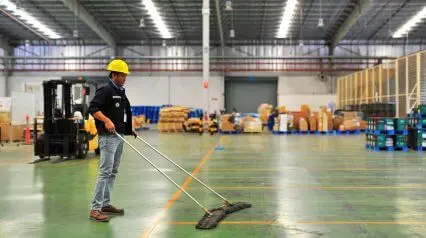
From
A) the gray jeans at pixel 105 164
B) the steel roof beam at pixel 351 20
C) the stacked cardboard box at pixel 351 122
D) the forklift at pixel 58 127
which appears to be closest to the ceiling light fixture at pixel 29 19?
the forklift at pixel 58 127

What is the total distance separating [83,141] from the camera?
12953 millimetres

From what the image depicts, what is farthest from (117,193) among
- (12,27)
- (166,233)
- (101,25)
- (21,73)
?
(21,73)

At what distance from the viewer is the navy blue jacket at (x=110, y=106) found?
5.41m

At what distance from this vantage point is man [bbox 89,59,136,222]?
5430mm

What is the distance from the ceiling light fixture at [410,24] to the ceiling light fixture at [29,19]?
2606 cm

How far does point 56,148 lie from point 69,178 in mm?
3572

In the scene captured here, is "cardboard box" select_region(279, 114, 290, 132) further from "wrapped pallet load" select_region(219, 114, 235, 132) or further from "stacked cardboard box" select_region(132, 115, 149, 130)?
"stacked cardboard box" select_region(132, 115, 149, 130)

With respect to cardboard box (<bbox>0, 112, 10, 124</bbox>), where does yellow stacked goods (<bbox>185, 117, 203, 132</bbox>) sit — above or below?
below

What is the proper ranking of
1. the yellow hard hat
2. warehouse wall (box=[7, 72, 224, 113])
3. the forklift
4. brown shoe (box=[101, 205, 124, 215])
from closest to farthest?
the yellow hard hat < brown shoe (box=[101, 205, 124, 215]) < the forklift < warehouse wall (box=[7, 72, 224, 113])

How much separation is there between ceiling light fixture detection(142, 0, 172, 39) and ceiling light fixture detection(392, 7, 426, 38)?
17.8 meters

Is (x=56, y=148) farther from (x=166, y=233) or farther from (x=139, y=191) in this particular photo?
(x=166, y=233)

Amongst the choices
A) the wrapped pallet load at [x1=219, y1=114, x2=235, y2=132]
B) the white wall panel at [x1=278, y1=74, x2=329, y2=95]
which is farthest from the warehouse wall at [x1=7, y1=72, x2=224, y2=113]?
the wrapped pallet load at [x1=219, y1=114, x2=235, y2=132]

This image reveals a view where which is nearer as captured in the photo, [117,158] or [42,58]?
[117,158]

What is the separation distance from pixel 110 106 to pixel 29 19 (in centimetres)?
2991
